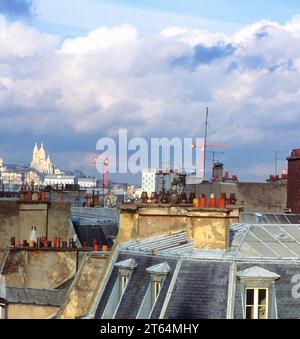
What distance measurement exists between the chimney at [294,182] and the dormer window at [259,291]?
1053 inches

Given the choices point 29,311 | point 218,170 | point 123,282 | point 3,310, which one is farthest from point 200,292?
point 218,170

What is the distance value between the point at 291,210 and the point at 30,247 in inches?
756

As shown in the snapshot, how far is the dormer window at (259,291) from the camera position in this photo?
73.2 feet

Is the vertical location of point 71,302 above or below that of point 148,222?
below

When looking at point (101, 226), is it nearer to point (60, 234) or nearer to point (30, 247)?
point (60, 234)

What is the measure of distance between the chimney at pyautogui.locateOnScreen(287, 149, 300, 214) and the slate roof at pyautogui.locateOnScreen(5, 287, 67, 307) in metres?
18.8

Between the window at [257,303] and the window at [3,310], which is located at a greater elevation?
the window at [257,303]

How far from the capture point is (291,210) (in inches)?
2023

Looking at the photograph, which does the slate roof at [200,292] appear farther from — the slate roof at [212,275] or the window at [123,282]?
the window at [123,282]

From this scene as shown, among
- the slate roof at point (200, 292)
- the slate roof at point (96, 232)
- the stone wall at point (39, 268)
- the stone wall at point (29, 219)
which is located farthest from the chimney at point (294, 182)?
the slate roof at point (200, 292)

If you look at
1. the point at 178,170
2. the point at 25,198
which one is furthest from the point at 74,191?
the point at 25,198

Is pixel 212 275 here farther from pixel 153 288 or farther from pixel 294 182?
pixel 294 182

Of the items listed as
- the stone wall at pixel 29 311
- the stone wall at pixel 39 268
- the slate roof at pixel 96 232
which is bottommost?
the stone wall at pixel 29 311

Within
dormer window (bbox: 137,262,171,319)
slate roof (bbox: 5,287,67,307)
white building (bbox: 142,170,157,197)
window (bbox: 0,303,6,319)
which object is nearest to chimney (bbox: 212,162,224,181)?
white building (bbox: 142,170,157,197)
